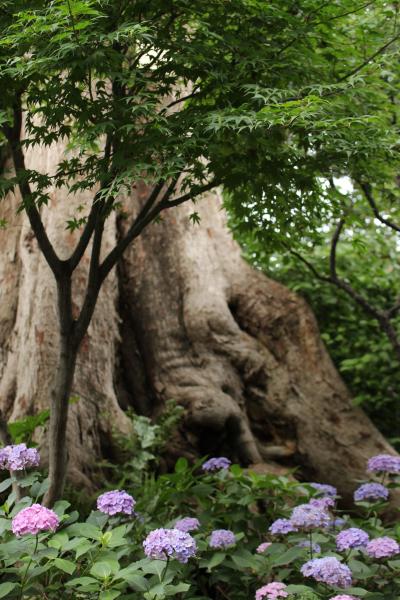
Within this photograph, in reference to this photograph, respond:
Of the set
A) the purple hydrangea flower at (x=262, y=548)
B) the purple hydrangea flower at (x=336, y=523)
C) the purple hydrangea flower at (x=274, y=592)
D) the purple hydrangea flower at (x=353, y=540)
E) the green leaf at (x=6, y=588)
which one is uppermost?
the green leaf at (x=6, y=588)

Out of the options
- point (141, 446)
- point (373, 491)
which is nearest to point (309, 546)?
point (373, 491)

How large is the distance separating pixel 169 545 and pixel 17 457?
92cm

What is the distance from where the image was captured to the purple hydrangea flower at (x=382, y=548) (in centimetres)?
337

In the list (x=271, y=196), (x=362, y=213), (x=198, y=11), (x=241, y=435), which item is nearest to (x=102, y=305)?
(x=241, y=435)

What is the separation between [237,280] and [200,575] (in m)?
3.61

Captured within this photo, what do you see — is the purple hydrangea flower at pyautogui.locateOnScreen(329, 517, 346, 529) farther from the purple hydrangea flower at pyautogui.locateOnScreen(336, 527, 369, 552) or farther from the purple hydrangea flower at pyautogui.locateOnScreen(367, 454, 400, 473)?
the purple hydrangea flower at pyautogui.locateOnScreen(336, 527, 369, 552)

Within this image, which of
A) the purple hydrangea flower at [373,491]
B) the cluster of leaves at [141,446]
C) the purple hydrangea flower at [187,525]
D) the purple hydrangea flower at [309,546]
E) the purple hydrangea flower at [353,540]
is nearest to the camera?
the purple hydrangea flower at [353,540]

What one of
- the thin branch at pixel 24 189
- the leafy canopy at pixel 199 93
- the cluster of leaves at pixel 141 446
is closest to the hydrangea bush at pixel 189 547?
the cluster of leaves at pixel 141 446

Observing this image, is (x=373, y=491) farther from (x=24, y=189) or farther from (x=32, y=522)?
(x=24, y=189)

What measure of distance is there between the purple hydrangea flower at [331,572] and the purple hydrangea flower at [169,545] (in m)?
0.56

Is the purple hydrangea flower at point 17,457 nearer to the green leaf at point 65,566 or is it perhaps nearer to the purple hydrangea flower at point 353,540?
the green leaf at point 65,566

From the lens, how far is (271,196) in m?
3.88

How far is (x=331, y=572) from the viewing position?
3025mm

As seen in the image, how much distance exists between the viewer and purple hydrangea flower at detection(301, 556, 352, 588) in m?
3.03
